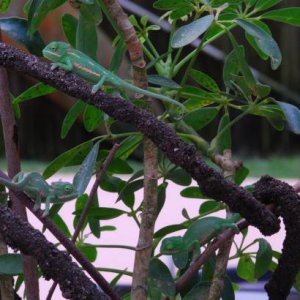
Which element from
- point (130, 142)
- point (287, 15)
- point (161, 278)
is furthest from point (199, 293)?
point (287, 15)

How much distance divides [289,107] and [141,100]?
0.11 m

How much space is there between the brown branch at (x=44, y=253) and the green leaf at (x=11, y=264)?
77 mm

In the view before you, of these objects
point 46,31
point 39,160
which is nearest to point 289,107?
point 46,31

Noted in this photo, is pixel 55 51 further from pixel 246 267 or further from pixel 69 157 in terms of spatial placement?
pixel 246 267

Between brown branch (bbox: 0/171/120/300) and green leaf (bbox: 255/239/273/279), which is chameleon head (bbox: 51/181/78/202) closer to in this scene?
brown branch (bbox: 0/171/120/300)

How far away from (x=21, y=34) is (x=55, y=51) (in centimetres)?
8

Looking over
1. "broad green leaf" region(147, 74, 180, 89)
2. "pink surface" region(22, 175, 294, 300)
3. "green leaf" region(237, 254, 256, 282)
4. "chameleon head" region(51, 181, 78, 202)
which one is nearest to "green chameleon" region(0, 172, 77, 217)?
"chameleon head" region(51, 181, 78, 202)

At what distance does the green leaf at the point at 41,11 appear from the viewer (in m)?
0.49

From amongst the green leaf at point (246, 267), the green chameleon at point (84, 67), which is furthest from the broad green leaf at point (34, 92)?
the green leaf at point (246, 267)

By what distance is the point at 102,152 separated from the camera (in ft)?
1.94

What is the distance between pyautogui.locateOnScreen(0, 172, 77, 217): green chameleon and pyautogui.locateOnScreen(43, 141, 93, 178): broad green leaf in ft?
0.21

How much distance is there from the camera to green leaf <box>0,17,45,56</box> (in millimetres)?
544

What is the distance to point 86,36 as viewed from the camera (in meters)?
0.54

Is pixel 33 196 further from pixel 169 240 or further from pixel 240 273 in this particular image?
pixel 240 273
